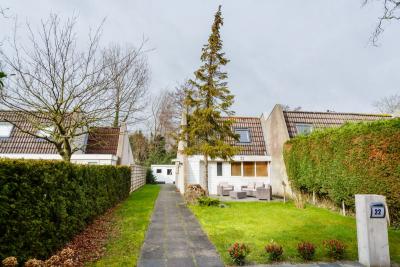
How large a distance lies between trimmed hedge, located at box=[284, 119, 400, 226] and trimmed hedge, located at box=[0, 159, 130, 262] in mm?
10070

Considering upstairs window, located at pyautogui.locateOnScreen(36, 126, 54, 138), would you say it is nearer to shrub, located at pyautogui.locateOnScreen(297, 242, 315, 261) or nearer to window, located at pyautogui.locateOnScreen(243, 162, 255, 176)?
shrub, located at pyautogui.locateOnScreen(297, 242, 315, 261)

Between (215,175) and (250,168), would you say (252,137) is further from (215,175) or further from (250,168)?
(215,175)

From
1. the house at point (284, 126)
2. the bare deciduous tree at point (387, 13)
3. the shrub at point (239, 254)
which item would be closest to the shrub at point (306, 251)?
the shrub at point (239, 254)

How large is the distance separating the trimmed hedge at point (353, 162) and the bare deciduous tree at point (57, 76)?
35.3 ft

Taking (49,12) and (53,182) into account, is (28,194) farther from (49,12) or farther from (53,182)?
(49,12)

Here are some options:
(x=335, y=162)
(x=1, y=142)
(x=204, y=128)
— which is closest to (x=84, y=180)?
(x=204, y=128)

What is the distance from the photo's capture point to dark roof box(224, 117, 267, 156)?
22891 mm

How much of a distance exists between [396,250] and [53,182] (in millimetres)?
8747

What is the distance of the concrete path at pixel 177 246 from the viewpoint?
5961 mm

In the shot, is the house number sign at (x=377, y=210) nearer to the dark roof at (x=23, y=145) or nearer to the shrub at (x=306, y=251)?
the shrub at (x=306, y=251)

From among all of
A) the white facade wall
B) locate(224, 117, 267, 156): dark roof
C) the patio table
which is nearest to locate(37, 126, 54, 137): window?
the white facade wall

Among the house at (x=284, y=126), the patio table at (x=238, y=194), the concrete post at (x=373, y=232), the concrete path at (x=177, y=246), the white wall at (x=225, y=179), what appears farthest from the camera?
the white wall at (x=225, y=179)

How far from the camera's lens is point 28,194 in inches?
199

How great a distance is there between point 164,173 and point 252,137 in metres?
23.0
